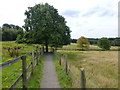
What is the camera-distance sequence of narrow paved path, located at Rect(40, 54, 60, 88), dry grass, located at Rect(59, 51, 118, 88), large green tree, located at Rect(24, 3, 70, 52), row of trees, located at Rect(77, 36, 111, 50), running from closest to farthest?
narrow paved path, located at Rect(40, 54, 60, 88), dry grass, located at Rect(59, 51, 118, 88), large green tree, located at Rect(24, 3, 70, 52), row of trees, located at Rect(77, 36, 111, 50)

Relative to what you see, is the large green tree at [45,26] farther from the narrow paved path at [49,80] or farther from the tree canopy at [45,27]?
the narrow paved path at [49,80]

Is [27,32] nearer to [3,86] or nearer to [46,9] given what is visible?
[46,9]

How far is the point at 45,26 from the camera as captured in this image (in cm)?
3253

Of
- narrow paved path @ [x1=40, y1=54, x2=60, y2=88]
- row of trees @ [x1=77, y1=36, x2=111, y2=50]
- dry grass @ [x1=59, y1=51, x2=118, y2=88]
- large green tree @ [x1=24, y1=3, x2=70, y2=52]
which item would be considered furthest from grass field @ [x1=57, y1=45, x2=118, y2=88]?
row of trees @ [x1=77, y1=36, x2=111, y2=50]

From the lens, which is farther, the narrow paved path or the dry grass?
the dry grass

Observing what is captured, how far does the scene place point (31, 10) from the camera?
34.9 meters

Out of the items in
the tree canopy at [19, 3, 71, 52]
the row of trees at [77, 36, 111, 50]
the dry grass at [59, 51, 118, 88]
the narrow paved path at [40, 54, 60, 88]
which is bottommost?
the dry grass at [59, 51, 118, 88]

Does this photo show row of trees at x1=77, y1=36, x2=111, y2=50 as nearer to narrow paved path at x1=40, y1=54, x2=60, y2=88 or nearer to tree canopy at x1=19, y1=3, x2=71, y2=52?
tree canopy at x1=19, y1=3, x2=71, y2=52

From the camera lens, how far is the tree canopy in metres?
31.4

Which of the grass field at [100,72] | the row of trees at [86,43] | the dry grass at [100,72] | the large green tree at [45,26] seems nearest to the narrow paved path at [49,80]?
the grass field at [100,72]

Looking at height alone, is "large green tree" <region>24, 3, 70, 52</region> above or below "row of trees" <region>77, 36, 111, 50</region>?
above

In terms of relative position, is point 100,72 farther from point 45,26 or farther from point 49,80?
point 45,26

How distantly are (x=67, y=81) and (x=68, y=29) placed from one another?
29755 millimetres

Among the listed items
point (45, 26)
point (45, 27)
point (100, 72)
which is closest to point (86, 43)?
point (45, 26)
